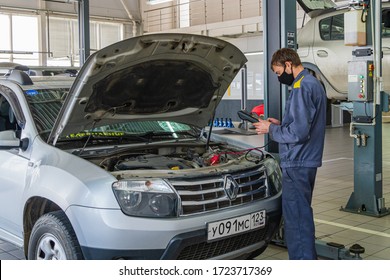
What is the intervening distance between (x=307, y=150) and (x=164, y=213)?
1.15 m

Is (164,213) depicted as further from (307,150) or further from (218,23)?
(218,23)

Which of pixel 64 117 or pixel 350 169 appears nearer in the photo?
pixel 64 117

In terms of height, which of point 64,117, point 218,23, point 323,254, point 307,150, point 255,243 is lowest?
point 323,254

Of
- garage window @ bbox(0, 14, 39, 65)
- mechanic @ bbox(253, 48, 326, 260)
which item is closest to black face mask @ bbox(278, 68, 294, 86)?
mechanic @ bbox(253, 48, 326, 260)

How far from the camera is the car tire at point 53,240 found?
2.85 meters

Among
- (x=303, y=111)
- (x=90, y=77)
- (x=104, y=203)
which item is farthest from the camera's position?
(x=303, y=111)

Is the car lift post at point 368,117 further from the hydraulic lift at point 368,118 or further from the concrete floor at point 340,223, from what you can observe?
the concrete floor at point 340,223

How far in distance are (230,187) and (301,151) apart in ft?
2.05

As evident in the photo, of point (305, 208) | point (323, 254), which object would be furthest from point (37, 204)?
point (323, 254)

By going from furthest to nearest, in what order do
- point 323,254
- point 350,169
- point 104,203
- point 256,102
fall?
point 256,102, point 350,169, point 323,254, point 104,203

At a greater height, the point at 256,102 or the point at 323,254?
the point at 256,102

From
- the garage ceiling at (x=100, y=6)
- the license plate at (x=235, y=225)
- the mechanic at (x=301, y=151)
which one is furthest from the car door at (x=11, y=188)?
the garage ceiling at (x=100, y=6)

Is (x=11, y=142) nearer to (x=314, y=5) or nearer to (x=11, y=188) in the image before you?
(x=11, y=188)

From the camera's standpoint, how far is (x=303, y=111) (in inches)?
131
